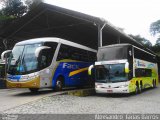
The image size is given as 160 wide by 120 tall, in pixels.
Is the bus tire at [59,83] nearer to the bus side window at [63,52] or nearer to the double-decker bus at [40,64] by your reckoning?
the double-decker bus at [40,64]

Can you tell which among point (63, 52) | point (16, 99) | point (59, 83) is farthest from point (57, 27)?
point (16, 99)

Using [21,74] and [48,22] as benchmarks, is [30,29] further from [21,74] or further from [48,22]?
[21,74]

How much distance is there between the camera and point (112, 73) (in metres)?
16.2

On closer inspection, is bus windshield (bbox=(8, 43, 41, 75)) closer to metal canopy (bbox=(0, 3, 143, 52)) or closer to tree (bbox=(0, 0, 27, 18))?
metal canopy (bbox=(0, 3, 143, 52))

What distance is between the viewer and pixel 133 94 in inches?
707

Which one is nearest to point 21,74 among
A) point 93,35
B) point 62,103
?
point 62,103

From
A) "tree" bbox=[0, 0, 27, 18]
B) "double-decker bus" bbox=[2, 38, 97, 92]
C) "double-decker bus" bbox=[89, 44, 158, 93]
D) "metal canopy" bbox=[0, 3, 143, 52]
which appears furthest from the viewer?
A: "tree" bbox=[0, 0, 27, 18]

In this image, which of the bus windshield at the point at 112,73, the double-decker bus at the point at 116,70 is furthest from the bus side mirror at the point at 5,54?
the bus windshield at the point at 112,73

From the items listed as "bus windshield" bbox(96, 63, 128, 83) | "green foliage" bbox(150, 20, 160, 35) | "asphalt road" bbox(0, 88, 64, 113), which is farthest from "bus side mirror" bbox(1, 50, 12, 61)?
"green foliage" bbox(150, 20, 160, 35)

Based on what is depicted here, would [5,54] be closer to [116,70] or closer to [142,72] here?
[116,70]

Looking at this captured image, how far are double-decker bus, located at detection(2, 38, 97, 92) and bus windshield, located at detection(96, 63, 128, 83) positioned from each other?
217 centimetres

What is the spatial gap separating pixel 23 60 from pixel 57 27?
11718 millimetres

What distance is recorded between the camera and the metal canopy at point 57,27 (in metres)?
21.8

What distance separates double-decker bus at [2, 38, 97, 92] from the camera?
572 inches
